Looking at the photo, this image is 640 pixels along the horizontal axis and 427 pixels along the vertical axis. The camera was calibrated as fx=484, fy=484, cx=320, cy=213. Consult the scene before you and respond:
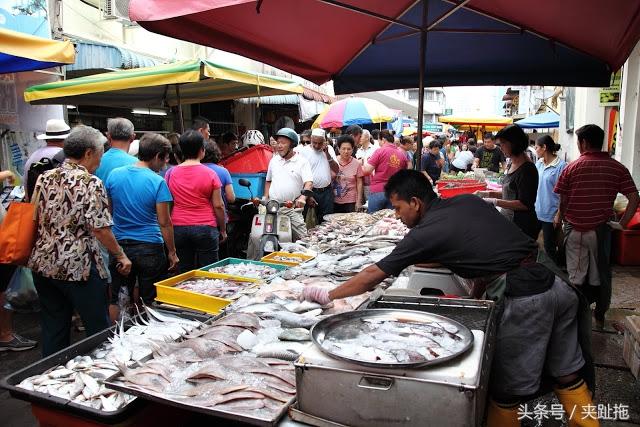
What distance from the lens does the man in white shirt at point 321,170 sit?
7496 millimetres

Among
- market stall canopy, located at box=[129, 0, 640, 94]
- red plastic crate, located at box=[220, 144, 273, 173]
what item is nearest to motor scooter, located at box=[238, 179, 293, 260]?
red plastic crate, located at box=[220, 144, 273, 173]

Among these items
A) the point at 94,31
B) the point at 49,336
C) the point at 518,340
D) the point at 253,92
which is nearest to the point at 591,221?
the point at 518,340

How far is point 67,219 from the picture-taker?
3.53 metres

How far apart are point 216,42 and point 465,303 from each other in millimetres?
2496

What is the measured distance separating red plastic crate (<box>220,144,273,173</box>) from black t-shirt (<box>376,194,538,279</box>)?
498 cm

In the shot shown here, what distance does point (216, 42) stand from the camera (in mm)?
3537

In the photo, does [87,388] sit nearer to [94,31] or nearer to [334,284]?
[334,284]

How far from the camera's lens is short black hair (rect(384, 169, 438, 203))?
2.91m

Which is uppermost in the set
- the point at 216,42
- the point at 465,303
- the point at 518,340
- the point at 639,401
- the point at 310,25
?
the point at 310,25

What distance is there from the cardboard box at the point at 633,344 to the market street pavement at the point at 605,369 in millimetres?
153

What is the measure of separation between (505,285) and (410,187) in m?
0.79

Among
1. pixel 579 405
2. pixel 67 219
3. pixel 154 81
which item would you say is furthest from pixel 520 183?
pixel 154 81

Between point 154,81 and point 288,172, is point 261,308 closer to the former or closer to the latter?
point 288,172

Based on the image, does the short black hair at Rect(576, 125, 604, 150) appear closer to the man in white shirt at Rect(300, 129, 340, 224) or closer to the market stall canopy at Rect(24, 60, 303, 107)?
the man in white shirt at Rect(300, 129, 340, 224)
